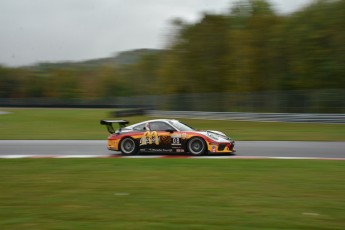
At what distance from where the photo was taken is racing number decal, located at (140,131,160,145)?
45.8 ft

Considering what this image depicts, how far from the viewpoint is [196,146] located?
13609 millimetres

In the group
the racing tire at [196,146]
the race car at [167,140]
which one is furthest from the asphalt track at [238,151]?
the racing tire at [196,146]

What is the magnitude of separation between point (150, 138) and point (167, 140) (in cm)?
56

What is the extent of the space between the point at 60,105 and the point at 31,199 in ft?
193

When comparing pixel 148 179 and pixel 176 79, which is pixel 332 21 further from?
pixel 148 179

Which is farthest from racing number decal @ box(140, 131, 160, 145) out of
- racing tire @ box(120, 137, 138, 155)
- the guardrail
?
the guardrail

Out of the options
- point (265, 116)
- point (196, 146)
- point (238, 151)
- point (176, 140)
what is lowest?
point (238, 151)

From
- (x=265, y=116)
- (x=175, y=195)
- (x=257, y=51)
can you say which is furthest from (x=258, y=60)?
(x=175, y=195)

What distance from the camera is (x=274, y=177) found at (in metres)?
9.14

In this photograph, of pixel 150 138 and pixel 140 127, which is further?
pixel 140 127

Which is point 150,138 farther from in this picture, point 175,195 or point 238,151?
point 175,195

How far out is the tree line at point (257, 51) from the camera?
111ft

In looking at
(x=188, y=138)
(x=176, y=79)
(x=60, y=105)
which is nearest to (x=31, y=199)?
(x=188, y=138)

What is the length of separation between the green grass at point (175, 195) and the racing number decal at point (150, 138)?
2340mm
